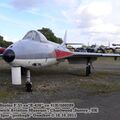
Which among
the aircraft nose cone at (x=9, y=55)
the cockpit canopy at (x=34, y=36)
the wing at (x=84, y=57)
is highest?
the cockpit canopy at (x=34, y=36)

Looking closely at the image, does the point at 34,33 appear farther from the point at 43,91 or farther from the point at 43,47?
the point at 43,91

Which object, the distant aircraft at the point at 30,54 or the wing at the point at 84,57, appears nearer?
the distant aircraft at the point at 30,54

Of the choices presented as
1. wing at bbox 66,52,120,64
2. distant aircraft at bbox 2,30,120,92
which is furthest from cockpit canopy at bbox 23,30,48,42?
wing at bbox 66,52,120,64

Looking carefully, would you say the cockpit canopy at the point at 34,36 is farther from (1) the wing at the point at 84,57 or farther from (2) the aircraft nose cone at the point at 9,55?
(1) the wing at the point at 84,57

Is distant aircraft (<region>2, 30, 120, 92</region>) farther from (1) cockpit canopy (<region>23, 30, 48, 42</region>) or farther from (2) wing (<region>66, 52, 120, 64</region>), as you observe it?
(2) wing (<region>66, 52, 120, 64</region>)

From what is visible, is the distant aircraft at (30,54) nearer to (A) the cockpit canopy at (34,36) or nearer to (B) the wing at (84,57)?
(A) the cockpit canopy at (34,36)

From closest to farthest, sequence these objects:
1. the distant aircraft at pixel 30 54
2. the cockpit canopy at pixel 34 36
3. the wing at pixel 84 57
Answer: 1. the distant aircraft at pixel 30 54
2. the cockpit canopy at pixel 34 36
3. the wing at pixel 84 57

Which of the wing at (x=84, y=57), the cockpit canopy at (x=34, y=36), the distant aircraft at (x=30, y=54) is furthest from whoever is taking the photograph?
the wing at (x=84, y=57)

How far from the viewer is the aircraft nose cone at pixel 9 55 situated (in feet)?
43.6

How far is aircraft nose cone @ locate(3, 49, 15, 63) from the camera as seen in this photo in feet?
43.6

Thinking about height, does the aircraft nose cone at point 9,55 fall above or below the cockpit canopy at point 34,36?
below

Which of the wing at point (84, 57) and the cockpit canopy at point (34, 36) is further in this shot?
the wing at point (84, 57)

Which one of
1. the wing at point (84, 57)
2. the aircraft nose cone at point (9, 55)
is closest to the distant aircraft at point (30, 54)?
the aircraft nose cone at point (9, 55)

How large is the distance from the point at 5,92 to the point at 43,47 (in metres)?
4.63
